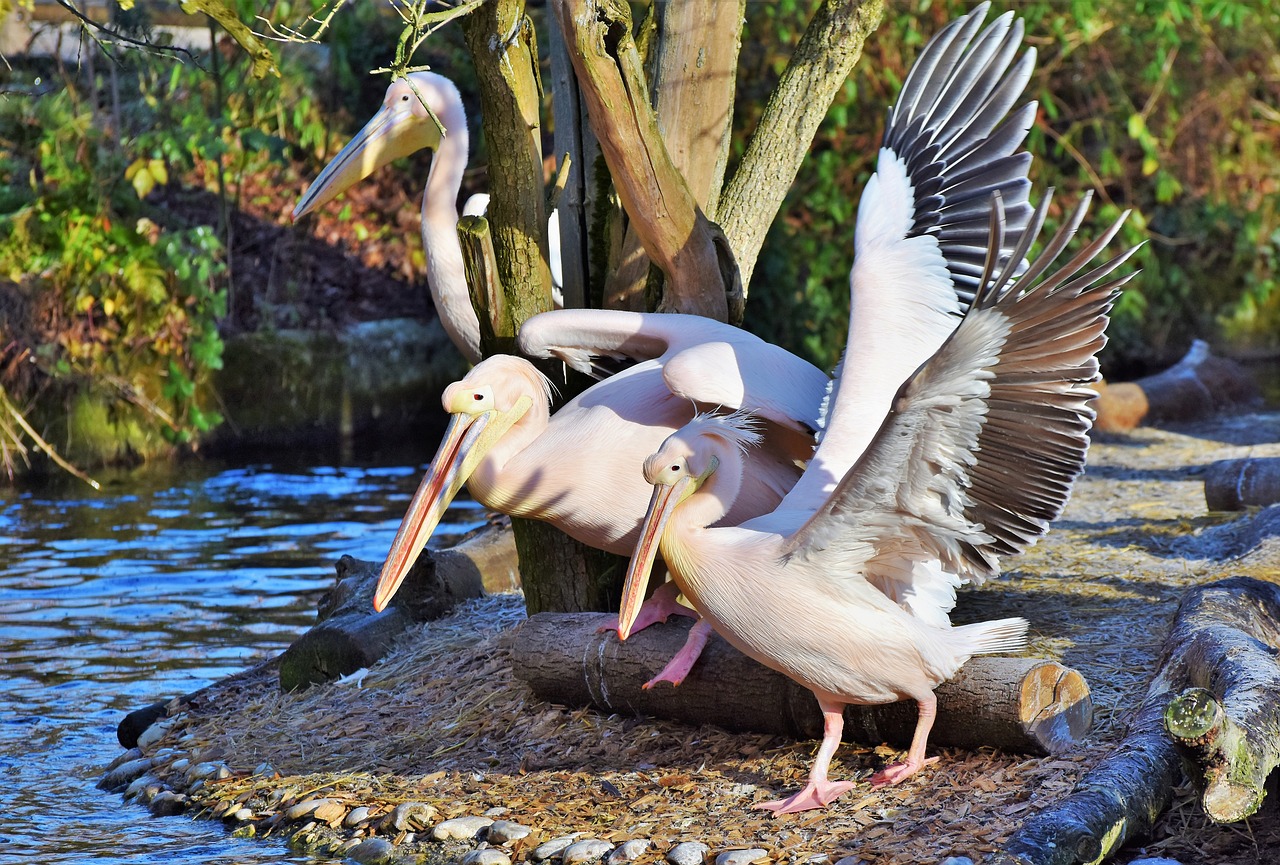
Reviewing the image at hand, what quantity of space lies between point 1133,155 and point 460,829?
928 cm

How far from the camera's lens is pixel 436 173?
4.82 metres

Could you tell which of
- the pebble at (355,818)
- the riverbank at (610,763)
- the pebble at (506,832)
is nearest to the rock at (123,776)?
the riverbank at (610,763)

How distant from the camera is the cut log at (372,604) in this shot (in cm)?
444

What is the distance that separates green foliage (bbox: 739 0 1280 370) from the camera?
954cm

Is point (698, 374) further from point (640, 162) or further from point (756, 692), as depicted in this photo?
point (756, 692)

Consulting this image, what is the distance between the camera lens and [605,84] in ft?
11.5

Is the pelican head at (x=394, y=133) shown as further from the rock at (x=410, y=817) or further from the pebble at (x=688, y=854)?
the pebble at (x=688, y=854)

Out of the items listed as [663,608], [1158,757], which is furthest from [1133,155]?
[1158,757]

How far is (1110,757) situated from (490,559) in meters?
2.83

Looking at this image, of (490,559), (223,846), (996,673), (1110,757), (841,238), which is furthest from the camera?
(841,238)

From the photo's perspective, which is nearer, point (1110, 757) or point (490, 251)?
point (1110, 757)

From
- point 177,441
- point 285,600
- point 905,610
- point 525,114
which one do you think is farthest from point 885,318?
point 177,441

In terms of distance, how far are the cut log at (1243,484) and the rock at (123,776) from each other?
3942mm

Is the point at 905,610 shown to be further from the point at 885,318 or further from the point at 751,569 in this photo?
the point at 885,318
